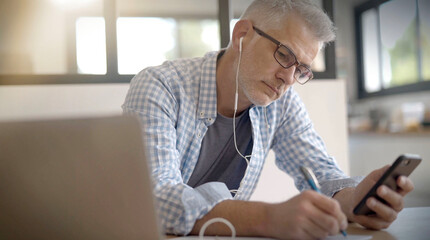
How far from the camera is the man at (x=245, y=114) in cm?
112

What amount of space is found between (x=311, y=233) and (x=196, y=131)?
0.66 meters

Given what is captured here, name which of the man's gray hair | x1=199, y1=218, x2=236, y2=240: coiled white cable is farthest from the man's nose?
x1=199, y1=218, x2=236, y2=240: coiled white cable

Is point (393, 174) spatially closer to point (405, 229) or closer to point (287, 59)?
point (405, 229)

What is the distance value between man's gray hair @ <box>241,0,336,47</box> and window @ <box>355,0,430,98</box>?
4.46m

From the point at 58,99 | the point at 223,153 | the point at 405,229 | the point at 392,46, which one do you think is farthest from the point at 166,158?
the point at 392,46

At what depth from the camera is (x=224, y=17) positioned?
2.28 metres

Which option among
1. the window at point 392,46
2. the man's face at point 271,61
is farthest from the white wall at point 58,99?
the window at point 392,46

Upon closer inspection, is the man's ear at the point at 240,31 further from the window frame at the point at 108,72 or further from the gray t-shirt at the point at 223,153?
the window frame at the point at 108,72

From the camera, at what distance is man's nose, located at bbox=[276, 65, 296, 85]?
1406 mm

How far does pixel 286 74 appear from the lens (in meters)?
1.41

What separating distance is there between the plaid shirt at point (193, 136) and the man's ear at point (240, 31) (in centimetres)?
9

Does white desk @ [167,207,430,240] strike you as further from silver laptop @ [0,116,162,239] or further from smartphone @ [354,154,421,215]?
silver laptop @ [0,116,162,239]

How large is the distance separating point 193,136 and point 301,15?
19.7 inches

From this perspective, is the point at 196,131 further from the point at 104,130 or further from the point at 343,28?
the point at 343,28
